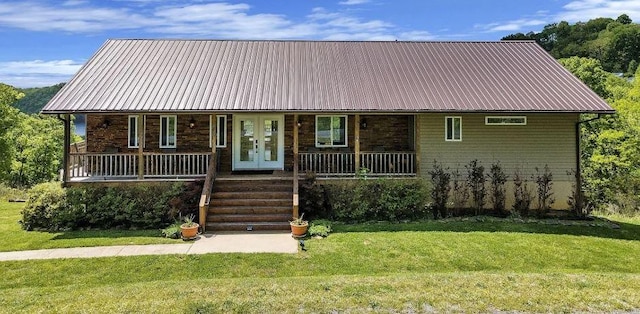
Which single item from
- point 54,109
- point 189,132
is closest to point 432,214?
point 189,132

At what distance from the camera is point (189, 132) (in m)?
14.6

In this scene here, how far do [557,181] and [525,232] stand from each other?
13.6ft

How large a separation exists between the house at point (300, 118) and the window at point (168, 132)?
1.4 inches

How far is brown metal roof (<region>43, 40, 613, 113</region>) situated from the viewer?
12570 millimetres

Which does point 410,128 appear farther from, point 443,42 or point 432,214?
point 443,42

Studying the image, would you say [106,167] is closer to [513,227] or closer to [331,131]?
[331,131]

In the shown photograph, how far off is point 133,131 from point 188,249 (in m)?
7.20

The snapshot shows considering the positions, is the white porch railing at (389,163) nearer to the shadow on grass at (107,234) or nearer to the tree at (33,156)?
the shadow on grass at (107,234)

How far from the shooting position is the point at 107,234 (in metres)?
10.5

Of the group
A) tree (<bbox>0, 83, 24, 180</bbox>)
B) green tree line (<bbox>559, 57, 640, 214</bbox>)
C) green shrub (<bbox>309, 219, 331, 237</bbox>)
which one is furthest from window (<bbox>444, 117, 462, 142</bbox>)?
tree (<bbox>0, 83, 24, 180</bbox>)

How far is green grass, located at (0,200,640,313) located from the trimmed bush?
9.74 feet

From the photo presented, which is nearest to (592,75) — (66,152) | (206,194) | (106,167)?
(206,194)

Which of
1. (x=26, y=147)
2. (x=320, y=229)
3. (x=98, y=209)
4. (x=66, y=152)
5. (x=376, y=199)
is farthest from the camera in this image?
(x=26, y=147)

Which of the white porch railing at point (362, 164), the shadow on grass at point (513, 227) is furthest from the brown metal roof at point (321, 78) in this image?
the shadow on grass at point (513, 227)
